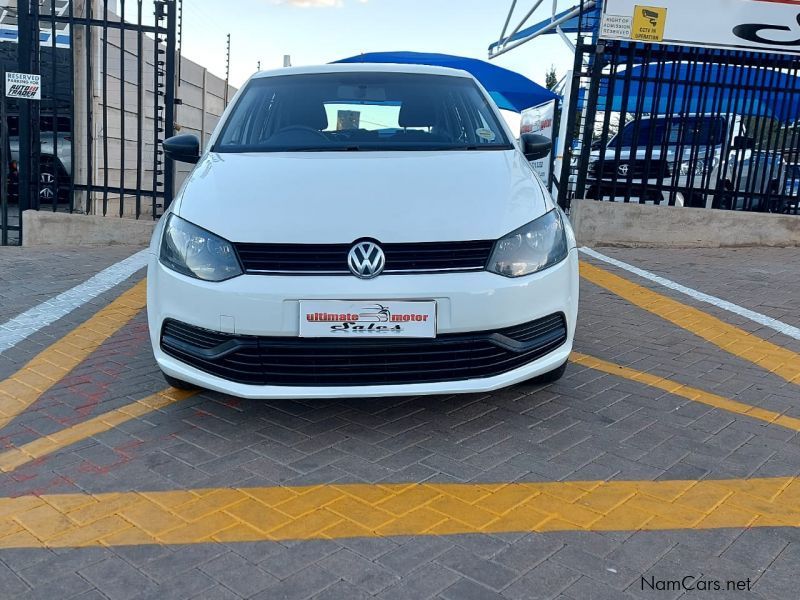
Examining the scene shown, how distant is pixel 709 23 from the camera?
7.82m

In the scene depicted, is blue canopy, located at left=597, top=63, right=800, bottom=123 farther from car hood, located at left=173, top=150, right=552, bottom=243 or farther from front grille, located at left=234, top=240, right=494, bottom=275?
front grille, located at left=234, top=240, right=494, bottom=275

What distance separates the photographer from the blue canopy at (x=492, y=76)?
35.3 feet

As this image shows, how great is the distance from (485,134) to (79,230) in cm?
574

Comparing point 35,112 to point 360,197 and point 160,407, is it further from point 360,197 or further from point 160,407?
point 360,197

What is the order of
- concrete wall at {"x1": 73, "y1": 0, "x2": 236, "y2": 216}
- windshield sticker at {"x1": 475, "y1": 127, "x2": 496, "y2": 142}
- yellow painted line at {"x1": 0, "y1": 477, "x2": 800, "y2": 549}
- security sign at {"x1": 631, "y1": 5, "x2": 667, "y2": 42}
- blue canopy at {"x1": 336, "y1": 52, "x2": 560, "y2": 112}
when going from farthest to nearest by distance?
1. blue canopy at {"x1": 336, "y1": 52, "x2": 560, "y2": 112}
2. concrete wall at {"x1": 73, "y1": 0, "x2": 236, "y2": 216}
3. security sign at {"x1": 631, "y1": 5, "x2": 667, "y2": 42}
4. windshield sticker at {"x1": 475, "y1": 127, "x2": 496, "y2": 142}
5. yellow painted line at {"x1": 0, "y1": 477, "x2": 800, "y2": 549}

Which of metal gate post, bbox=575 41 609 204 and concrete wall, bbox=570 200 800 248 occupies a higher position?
metal gate post, bbox=575 41 609 204

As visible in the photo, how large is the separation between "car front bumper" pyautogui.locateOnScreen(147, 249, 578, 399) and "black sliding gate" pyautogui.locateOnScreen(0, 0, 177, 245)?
528 cm

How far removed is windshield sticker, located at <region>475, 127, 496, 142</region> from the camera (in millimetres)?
3898

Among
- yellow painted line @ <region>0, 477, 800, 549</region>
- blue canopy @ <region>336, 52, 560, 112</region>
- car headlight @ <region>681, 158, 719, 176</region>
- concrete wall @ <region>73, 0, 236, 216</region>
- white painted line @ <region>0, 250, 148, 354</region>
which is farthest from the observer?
blue canopy @ <region>336, 52, 560, 112</region>

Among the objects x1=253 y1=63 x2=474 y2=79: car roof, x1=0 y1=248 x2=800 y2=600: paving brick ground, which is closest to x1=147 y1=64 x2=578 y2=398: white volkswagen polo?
x1=0 y1=248 x2=800 y2=600: paving brick ground

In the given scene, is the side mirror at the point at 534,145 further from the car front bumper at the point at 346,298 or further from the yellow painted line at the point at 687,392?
the car front bumper at the point at 346,298

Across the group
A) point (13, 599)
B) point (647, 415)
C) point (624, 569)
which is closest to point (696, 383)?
point (647, 415)

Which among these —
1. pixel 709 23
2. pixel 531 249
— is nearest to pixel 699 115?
pixel 709 23

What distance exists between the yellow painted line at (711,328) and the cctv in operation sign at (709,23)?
3.06 metres
